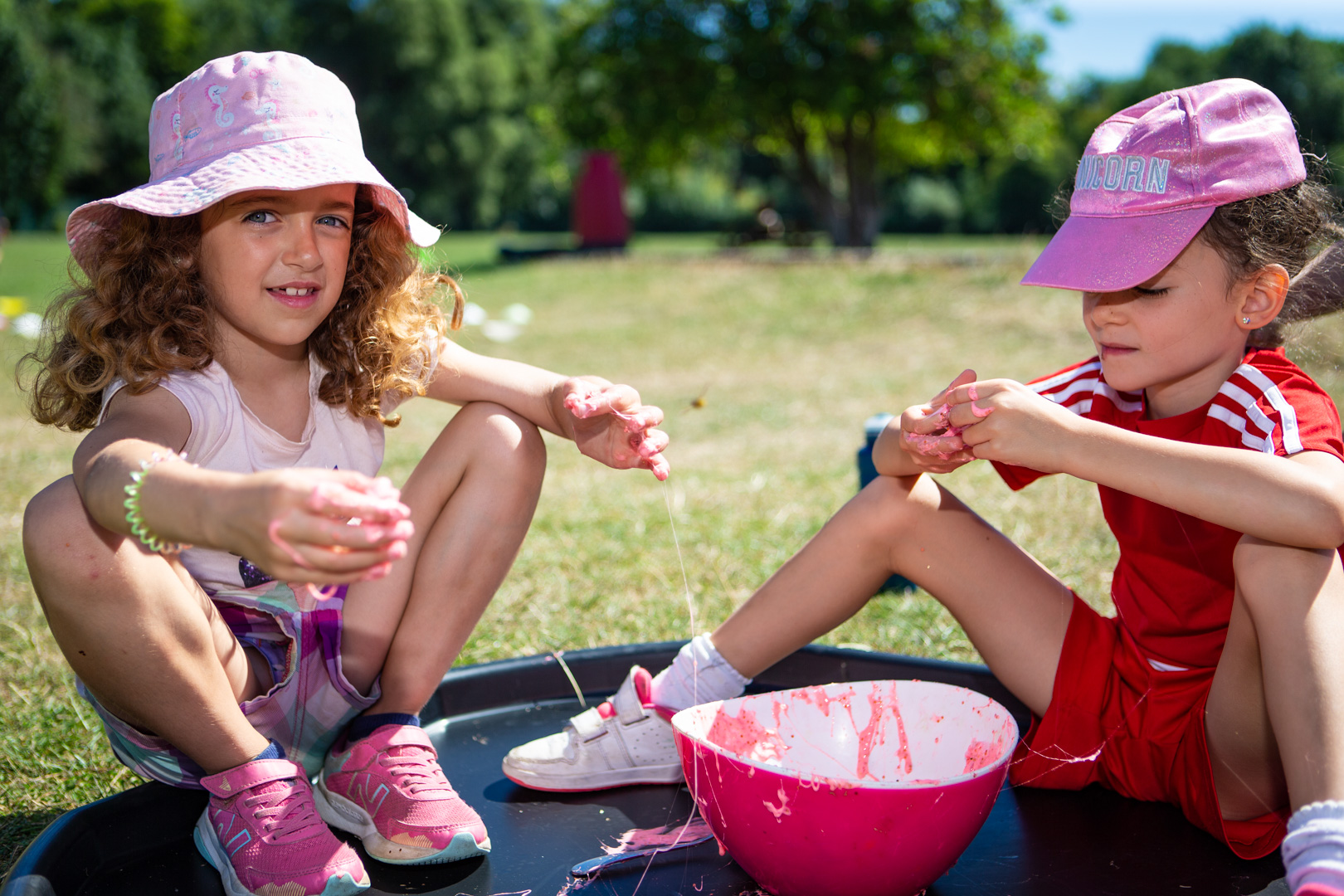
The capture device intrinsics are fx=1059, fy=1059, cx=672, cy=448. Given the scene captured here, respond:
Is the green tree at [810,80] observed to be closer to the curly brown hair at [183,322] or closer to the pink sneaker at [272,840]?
the curly brown hair at [183,322]

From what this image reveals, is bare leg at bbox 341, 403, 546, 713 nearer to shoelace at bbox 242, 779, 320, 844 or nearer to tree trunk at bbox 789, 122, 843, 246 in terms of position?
shoelace at bbox 242, 779, 320, 844

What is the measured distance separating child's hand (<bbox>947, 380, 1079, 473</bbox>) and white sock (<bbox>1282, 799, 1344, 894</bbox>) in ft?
1.55

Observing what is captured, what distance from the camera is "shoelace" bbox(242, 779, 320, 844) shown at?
1376 millimetres

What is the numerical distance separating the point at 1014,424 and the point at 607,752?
816 mm

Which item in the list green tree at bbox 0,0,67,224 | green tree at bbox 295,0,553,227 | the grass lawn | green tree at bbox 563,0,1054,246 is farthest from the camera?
green tree at bbox 295,0,553,227

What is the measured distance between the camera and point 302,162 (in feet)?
4.83

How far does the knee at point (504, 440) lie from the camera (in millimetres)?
1656

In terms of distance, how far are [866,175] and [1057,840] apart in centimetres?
1331

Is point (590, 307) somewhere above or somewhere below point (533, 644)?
below

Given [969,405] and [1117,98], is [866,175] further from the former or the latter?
[1117,98]

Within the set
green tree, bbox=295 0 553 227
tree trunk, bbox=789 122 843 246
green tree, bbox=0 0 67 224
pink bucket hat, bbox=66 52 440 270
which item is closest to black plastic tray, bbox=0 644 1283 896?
pink bucket hat, bbox=66 52 440 270

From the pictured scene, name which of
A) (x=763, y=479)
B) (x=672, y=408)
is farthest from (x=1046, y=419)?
(x=672, y=408)

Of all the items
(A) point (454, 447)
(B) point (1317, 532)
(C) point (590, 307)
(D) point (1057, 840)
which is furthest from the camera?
(C) point (590, 307)

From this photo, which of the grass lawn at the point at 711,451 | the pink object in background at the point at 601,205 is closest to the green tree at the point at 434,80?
the pink object in background at the point at 601,205
